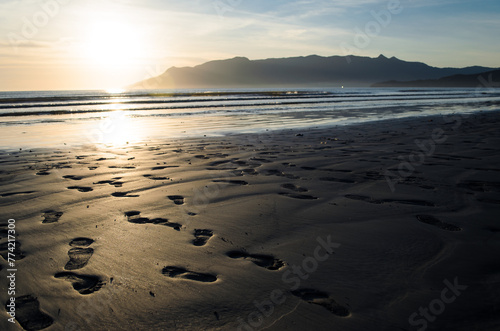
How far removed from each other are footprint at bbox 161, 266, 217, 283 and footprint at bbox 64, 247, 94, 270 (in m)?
0.81

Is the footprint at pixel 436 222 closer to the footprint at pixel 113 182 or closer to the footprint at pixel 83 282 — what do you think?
the footprint at pixel 83 282

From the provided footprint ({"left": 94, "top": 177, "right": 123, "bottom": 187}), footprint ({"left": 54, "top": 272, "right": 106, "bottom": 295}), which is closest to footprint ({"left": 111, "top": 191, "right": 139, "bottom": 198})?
footprint ({"left": 94, "top": 177, "right": 123, "bottom": 187})

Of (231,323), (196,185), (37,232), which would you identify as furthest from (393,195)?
(37,232)

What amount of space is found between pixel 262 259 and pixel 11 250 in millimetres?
2562

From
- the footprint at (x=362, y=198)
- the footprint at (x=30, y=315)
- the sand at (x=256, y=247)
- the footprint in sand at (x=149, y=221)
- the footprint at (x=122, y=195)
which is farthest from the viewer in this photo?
the footprint at (x=122, y=195)

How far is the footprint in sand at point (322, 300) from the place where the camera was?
7.94 feet

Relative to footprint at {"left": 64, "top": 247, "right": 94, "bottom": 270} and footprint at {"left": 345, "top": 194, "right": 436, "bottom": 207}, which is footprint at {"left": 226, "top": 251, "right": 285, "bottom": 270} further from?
footprint at {"left": 345, "top": 194, "right": 436, "bottom": 207}

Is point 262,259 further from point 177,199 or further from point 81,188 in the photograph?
point 81,188

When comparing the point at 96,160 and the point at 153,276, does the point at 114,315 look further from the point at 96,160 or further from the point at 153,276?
the point at 96,160

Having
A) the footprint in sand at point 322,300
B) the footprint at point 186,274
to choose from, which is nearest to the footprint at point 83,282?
the footprint at point 186,274

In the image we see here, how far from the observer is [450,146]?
9227mm

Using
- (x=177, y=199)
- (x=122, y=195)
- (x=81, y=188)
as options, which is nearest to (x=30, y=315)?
(x=177, y=199)

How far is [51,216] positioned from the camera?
4.34 metres

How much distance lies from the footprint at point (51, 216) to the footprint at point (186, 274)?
208 cm
